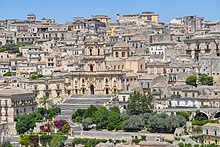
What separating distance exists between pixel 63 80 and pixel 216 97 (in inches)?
555

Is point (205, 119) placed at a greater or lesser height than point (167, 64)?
lesser

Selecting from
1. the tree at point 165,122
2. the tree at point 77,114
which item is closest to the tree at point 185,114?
the tree at point 165,122

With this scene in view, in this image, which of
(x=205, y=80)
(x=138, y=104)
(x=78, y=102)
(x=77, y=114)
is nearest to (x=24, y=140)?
(x=77, y=114)

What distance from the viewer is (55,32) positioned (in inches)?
2936

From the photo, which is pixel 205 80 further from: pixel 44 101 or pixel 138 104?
pixel 44 101

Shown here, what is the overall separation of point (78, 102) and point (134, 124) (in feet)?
28.1

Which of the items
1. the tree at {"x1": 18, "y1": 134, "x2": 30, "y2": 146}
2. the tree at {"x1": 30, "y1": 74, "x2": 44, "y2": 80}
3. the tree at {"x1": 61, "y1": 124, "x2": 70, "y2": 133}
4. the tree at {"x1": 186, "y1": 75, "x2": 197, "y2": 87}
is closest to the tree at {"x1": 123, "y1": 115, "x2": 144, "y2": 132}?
the tree at {"x1": 61, "y1": 124, "x2": 70, "y2": 133}

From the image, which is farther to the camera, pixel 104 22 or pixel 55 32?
pixel 104 22

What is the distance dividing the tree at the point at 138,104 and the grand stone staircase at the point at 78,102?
4.41 meters

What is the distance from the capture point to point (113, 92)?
4803 cm

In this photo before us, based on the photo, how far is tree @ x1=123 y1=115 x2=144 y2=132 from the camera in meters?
38.3

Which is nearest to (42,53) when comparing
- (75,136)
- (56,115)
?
(56,115)

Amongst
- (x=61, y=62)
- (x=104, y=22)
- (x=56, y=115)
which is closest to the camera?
(x=56, y=115)

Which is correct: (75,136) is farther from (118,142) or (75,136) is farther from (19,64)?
(19,64)
